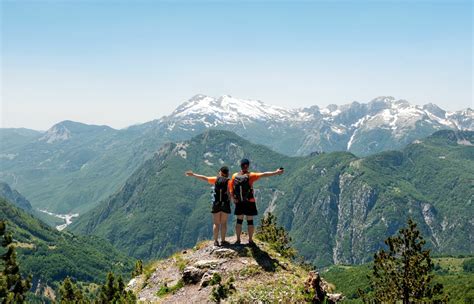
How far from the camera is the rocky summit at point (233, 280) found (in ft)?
79.2

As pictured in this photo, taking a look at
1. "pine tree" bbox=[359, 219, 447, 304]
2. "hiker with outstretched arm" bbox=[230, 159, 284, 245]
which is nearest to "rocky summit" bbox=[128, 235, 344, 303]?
"hiker with outstretched arm" bbox=[230, 159, 284, 245]

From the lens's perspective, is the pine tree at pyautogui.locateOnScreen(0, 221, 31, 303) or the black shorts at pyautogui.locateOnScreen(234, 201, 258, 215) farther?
the pine tree at pyautogui.locateOnScreen(0, 221, 31, 303)

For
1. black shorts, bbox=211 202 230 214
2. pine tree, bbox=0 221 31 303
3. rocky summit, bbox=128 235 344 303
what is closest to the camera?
rocky summit, bbox=128 235 344 303

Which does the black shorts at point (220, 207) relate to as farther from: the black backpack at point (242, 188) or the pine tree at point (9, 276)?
the pine tree at point (9, 276)

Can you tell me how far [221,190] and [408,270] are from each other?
110 feet

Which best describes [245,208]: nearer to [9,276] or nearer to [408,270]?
[9,276]

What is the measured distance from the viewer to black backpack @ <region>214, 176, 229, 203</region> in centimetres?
2880

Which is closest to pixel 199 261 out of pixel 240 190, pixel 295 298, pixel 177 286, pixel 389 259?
pixel 177 286

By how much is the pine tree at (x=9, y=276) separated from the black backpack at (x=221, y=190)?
27.2 meters

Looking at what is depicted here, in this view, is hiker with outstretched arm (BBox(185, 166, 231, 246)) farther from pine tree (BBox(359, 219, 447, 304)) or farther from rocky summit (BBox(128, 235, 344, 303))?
pine tree (BBox(359, 219, 447, 304))

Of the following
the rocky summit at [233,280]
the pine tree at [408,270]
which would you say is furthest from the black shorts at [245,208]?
the pine tree at [408,270]

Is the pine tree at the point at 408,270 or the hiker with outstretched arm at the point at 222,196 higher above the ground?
the hiker with outstretched arm at the point at 222,196

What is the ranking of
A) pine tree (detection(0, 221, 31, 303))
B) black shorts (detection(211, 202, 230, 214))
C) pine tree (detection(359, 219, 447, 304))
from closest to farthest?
black shorts (detection(211, 202, 230, 214)) < pine tree (detection(0, 221, 31, 303)) < pine tree (detection(359, 219, 447, 304))

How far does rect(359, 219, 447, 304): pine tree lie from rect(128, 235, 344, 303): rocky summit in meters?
27.7
